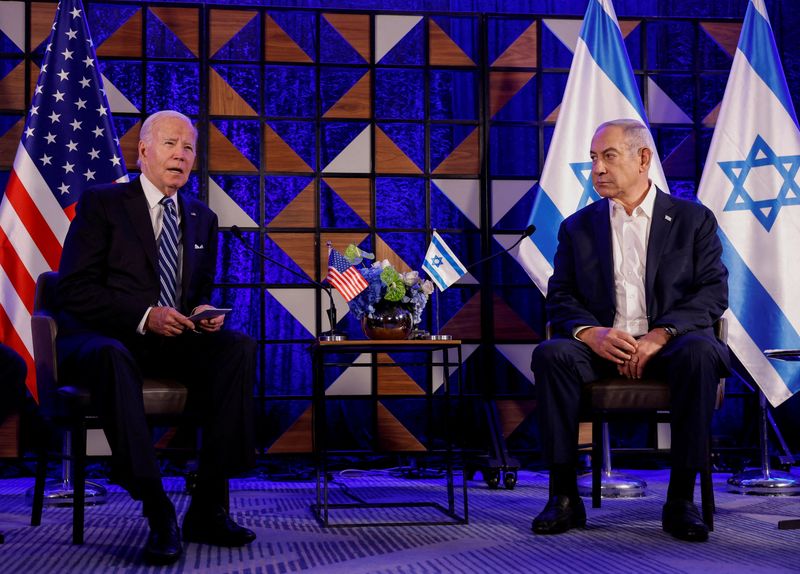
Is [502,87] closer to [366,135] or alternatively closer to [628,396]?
[366,135]

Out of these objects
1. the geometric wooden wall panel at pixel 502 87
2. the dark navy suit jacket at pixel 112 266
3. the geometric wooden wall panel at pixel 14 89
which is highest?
the geometric wooden wall panel at pixel 502 87

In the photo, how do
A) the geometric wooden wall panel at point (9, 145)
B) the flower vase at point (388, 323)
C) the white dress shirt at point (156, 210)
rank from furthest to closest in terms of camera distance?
1. the geometric wooden wall panel at point (9, 145)
2. the flower vase at point (388, 323)
3. the white dress shirt at point (156, 210)

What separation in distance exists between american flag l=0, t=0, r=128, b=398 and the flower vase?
70.5 inches

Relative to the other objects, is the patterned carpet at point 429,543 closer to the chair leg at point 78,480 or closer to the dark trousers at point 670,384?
the chair leg at point 78,480

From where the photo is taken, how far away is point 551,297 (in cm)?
346

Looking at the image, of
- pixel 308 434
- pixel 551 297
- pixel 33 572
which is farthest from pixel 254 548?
pixel 308 434

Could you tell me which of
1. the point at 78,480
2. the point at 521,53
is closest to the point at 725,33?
the point at 521,53

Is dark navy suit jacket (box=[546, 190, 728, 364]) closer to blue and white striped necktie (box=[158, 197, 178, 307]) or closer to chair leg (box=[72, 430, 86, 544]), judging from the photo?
blue and white striped necktie (box=[158, 197, 178, 307])

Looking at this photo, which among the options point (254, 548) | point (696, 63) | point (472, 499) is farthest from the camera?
point (696, 63)

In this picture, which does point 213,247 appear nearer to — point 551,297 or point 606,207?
point 551,297

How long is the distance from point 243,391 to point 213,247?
32.0 inches

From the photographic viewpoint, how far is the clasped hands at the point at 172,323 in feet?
9.54

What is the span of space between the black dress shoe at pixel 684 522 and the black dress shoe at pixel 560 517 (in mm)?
274

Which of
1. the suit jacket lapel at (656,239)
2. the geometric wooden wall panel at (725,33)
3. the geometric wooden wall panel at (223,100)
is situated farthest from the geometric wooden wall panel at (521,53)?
the suit jacket lapel at (656,239)
